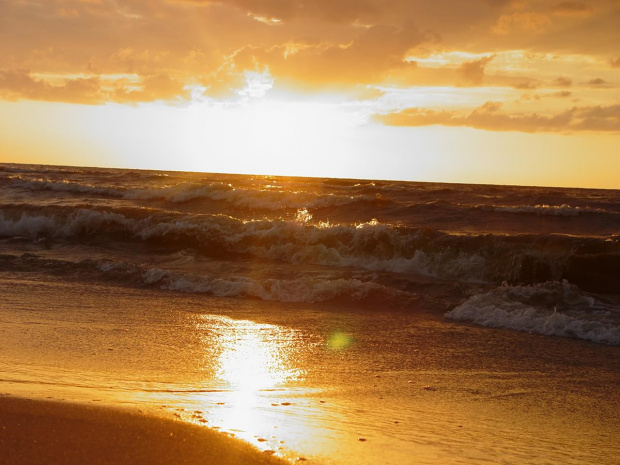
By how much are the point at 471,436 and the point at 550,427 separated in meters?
0.85

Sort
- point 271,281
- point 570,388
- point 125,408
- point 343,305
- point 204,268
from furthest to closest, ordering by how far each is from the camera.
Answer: point 204,268, point 271,281, point 343,305, point 570,388, point 125,408

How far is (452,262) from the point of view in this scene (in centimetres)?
1505

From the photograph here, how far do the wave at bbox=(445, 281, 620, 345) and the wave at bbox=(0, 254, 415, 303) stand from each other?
1.44 meters

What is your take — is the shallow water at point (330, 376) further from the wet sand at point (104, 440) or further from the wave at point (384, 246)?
the wave at point (384, 246)

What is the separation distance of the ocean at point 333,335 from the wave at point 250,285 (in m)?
0.04

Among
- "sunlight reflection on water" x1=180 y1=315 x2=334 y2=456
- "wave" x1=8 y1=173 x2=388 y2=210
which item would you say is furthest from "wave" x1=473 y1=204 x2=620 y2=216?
"sunlight reflection on water" x1=180 y1=315 x2=334 y2=456

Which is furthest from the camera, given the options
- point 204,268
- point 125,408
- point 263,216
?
point 263,216

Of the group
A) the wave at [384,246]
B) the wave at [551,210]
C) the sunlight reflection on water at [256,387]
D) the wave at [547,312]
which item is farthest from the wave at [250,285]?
the wave at [551,210]

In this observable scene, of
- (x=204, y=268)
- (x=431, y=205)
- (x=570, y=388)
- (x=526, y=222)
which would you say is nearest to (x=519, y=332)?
(x=570, y=388)

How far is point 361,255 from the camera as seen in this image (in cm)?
1600

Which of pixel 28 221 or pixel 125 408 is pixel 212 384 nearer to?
pixel 125 408

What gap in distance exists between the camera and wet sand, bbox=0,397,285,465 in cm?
396

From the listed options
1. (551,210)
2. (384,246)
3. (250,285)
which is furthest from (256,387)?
(551,210)

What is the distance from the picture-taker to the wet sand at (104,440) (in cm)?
396
